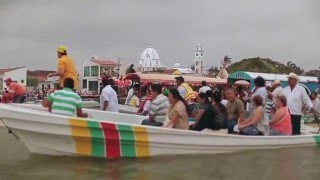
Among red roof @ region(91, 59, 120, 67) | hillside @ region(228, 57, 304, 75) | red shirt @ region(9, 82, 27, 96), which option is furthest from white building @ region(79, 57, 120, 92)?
red shirt @ region(9, 82, 27, 96)

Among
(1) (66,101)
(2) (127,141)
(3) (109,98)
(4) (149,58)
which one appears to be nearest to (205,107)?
(2) (127,141)

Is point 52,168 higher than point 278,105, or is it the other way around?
point 278,105

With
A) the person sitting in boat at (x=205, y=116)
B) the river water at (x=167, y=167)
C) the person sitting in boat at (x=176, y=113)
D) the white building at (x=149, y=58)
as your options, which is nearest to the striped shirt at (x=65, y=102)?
the river water at (x=167, y=167)

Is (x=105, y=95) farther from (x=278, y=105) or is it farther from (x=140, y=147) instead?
(x=278, y=105)

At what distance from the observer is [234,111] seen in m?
8.98

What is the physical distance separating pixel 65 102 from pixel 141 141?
131 centimetres

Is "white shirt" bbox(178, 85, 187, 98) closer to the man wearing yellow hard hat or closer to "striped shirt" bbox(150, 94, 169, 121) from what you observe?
"striped shirt" bbox(150, 94, 169, 121)

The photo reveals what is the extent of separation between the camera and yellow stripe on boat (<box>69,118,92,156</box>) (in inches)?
277

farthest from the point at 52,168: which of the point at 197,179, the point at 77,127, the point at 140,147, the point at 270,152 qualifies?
the point at 270,152

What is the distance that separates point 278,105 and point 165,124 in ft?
8.20

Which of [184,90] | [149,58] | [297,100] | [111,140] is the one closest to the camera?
[111,140]

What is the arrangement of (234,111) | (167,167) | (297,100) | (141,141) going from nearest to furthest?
(167,167) < (141,141) < (234,111) < (297,100)

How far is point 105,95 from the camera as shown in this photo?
386 inches

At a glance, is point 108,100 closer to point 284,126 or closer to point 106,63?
point 284,126
